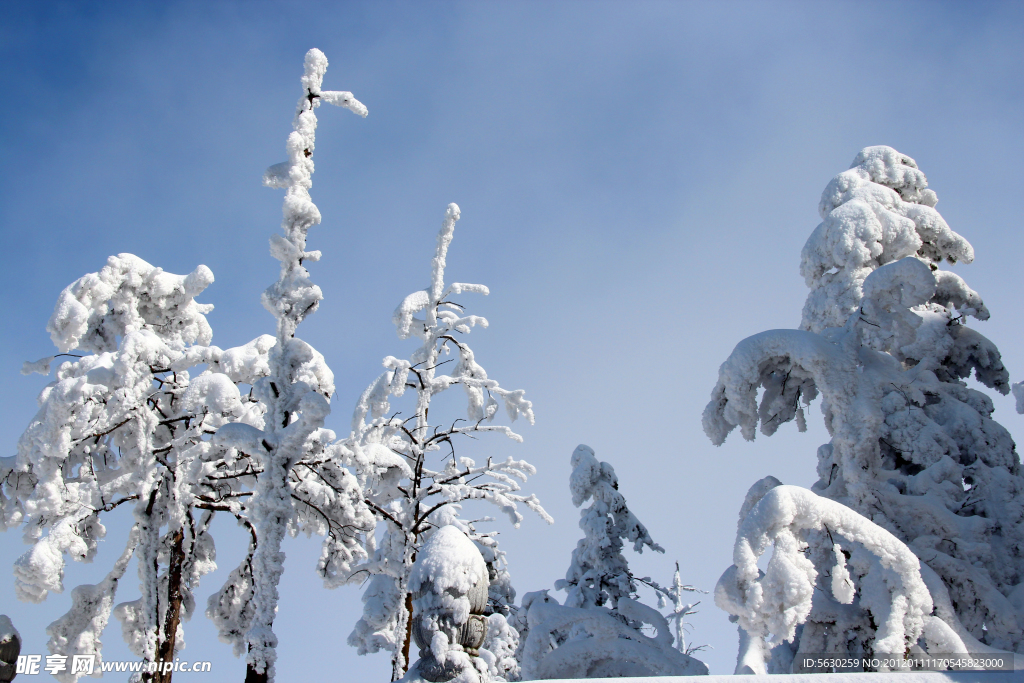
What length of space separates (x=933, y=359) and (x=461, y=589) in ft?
34.9

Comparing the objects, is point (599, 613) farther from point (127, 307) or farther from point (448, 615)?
point (127, 307)

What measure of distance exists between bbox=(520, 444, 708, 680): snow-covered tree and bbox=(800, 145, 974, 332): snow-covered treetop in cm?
660

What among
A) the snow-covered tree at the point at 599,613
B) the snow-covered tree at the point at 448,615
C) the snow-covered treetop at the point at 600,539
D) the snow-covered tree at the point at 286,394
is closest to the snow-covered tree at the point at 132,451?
the snow-covered tree at the point at 286,394

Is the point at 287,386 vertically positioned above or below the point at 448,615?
above

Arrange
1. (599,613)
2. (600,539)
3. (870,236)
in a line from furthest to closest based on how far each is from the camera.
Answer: (600,539) → (870,236) → (599,613)

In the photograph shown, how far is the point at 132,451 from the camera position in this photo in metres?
13.1

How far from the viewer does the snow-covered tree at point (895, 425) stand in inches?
352

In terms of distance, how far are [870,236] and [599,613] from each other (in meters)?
8.35

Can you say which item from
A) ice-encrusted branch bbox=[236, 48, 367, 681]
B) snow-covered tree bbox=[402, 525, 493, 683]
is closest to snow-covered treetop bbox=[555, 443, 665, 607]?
ice-encrusted branch bbox=[236, 48, 367, 681]

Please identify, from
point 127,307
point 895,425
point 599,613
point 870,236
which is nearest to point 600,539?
point 599,613

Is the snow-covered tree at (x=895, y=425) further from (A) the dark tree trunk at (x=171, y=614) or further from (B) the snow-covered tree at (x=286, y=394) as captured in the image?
(A) the dark tree trunk at (x=171, y=614)

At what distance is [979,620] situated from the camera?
9531 mm

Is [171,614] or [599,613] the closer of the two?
[599,613]

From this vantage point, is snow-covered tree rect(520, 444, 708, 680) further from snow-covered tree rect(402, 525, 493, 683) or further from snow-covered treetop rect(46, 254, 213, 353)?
snow-covered treetop rect(46, 254, 213, 353)
